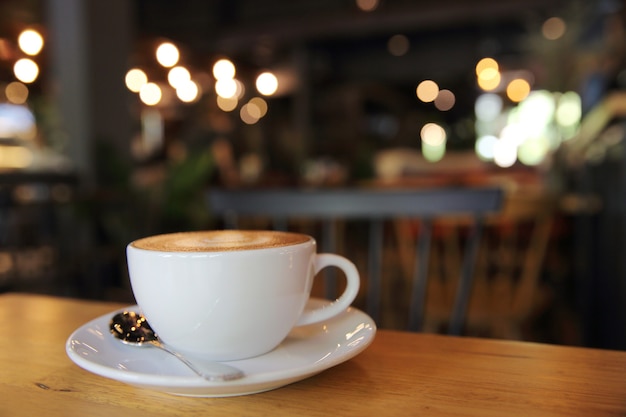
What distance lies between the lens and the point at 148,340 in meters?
0.49

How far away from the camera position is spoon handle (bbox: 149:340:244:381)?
0.39 m

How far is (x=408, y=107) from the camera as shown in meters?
13.2

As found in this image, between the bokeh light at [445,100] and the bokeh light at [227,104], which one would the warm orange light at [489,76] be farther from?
the bokeh light at [227,104]

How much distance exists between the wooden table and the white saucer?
16mm

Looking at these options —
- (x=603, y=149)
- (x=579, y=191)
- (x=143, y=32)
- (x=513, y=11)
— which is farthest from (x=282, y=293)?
(x=143, y=32)

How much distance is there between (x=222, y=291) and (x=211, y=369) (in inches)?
2.3

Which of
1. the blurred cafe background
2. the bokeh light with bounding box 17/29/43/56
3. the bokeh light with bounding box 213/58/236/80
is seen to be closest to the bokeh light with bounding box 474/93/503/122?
the blurred cafe background

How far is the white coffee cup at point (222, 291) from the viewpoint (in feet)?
1.41

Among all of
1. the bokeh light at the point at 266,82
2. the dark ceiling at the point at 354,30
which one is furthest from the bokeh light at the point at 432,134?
the bokeh light at the point at 266,82

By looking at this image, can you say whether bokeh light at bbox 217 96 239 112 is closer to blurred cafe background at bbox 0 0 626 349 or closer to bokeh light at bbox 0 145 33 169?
blurred cafe background at bbox 0 0 626 349

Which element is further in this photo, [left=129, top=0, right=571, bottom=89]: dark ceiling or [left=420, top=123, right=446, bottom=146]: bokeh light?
[left=420, top=123, right=446, bottom=146]: bokeh light

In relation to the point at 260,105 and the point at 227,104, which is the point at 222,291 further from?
the point at 260,105

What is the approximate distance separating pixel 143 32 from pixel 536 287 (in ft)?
26.7

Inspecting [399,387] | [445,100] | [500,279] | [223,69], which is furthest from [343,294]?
[445,100]
